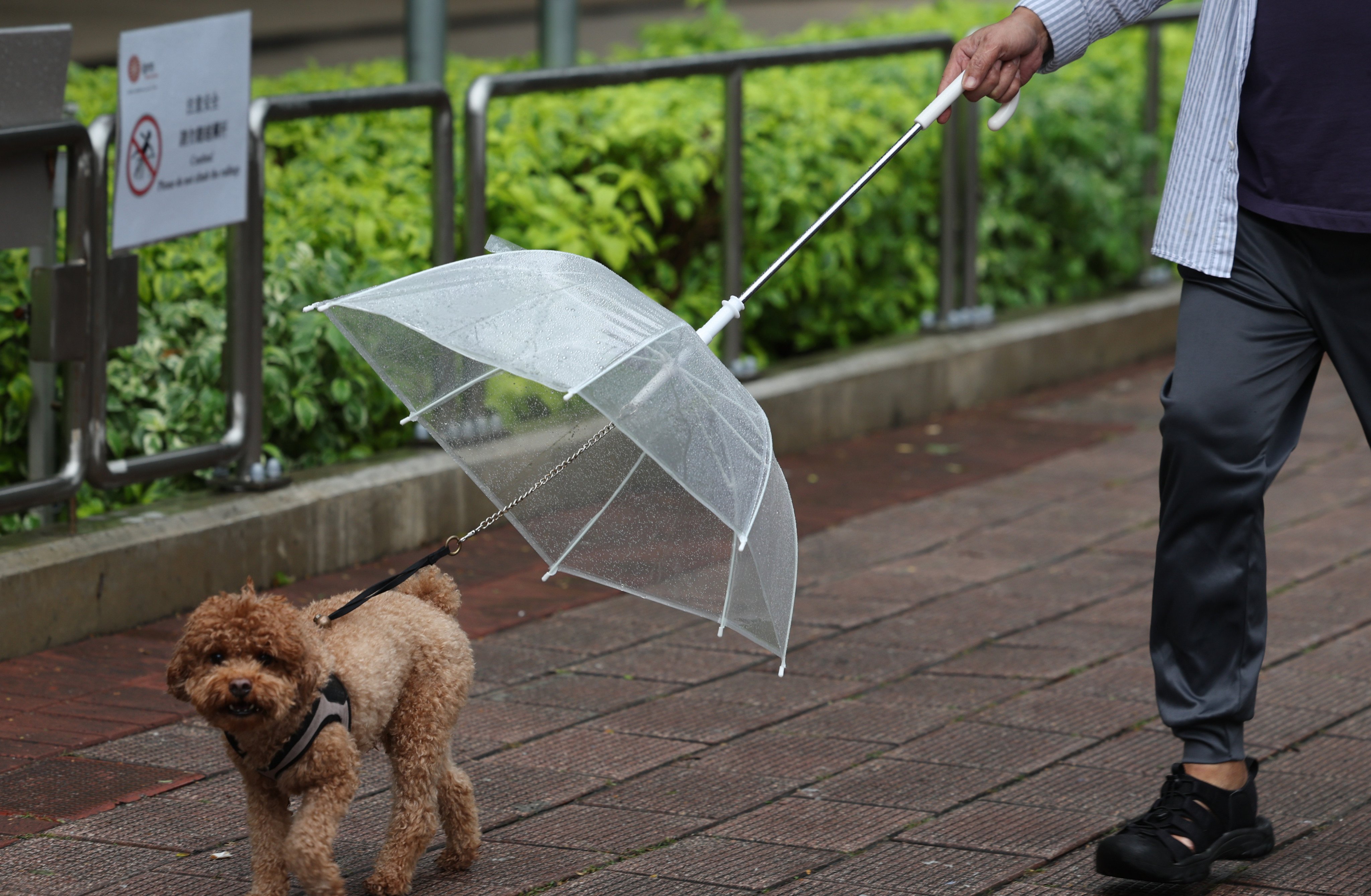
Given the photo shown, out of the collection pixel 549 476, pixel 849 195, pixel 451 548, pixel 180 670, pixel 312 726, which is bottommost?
pixel 312 726

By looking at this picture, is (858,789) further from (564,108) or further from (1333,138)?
(564,108)

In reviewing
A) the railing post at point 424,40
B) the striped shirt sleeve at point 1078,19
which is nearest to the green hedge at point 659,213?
the railing post at point 424,40

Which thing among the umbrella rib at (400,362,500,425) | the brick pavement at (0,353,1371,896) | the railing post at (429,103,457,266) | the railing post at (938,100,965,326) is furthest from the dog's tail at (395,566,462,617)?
the railing post at (938,100,965,326)

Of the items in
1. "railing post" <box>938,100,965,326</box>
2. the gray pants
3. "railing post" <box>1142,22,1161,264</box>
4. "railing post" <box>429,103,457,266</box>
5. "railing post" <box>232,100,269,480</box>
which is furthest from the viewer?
"railing post" <box>1142,22,1161,264</box>

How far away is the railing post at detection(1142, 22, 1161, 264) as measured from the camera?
9.10 m

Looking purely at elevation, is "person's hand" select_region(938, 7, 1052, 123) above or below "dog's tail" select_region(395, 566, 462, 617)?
above

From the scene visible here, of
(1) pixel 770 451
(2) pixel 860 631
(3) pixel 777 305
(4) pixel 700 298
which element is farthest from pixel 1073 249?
(1) pixel 770 451

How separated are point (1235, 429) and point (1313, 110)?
1.88 feet

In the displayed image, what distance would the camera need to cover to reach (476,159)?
594 cm

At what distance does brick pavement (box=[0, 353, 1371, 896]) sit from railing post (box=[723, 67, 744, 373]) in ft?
4.44

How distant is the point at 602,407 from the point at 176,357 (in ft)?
9.54

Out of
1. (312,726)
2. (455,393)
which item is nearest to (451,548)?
(455,393)

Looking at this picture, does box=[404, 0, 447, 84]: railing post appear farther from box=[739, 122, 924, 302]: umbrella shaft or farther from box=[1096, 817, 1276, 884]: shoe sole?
box=[1096, 817, 1276, 884]: shoe sole

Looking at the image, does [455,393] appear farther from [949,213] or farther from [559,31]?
[559,31]
